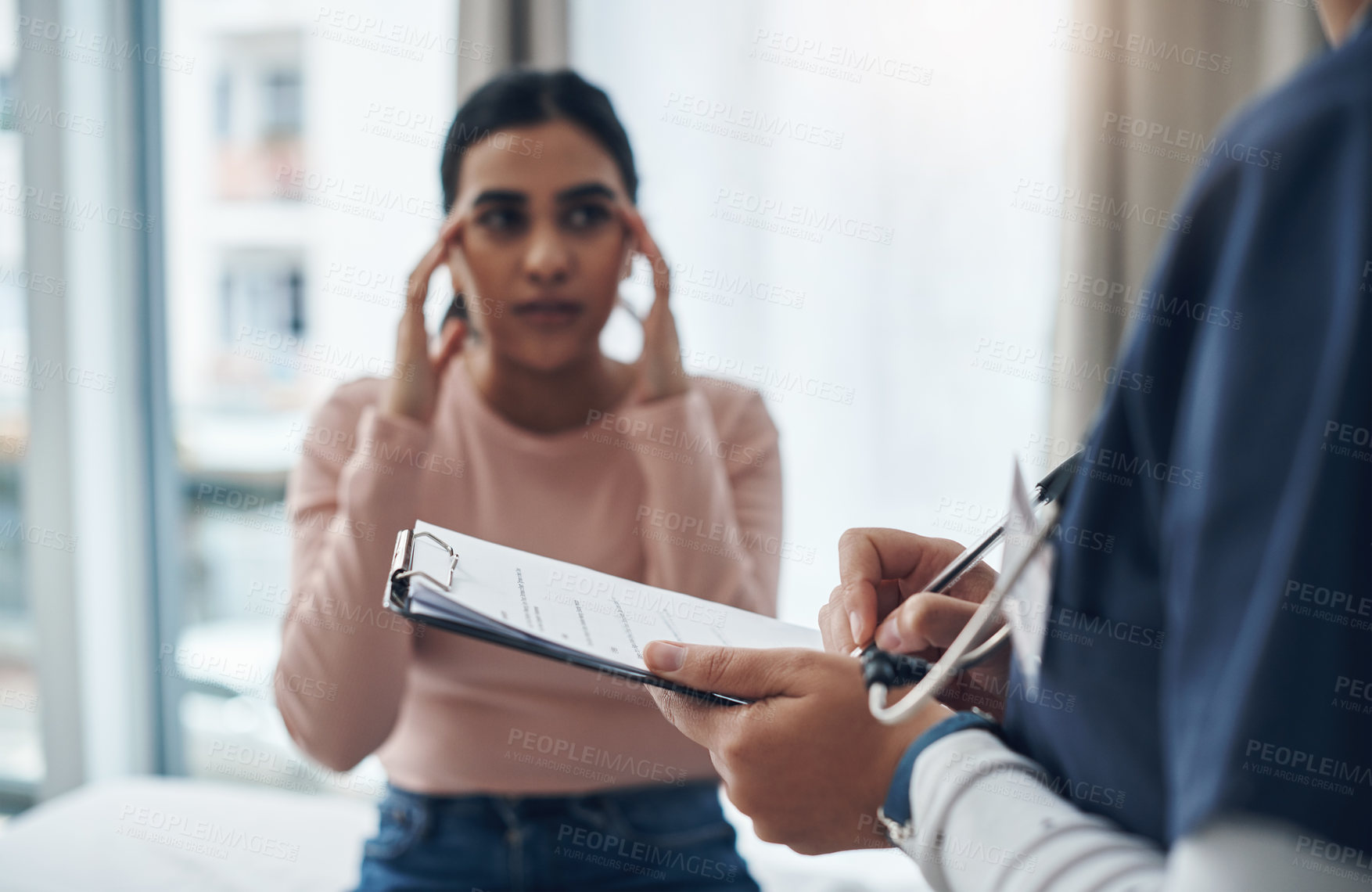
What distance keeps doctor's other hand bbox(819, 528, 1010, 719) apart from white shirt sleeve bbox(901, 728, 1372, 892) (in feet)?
0.37

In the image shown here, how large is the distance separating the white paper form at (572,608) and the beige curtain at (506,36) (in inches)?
45.0

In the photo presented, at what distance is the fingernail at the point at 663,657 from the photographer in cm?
51

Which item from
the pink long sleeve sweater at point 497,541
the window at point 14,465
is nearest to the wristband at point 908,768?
the pink long sleeve sweater at point 497,541

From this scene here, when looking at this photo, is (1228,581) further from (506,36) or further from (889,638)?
(506,36)

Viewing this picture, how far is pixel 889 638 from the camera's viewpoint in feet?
1.99

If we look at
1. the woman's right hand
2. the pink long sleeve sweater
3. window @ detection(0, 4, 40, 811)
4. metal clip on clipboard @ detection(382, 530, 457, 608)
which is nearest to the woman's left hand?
the pink long sleeve sweater

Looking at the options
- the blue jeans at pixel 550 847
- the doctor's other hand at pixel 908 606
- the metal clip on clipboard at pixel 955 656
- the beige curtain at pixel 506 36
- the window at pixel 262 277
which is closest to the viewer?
the metal clip on clipboard at pixel 955 656

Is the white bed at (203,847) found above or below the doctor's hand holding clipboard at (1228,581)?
below

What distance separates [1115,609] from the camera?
0.40 meters

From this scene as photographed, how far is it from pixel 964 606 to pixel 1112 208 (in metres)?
1.09

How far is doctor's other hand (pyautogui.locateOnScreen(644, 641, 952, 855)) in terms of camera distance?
1.73ft

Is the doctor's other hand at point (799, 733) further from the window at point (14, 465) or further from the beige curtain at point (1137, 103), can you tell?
the window at point (14, 465)

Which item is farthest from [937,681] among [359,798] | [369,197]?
[359,798]

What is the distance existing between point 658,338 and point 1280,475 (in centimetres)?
96
